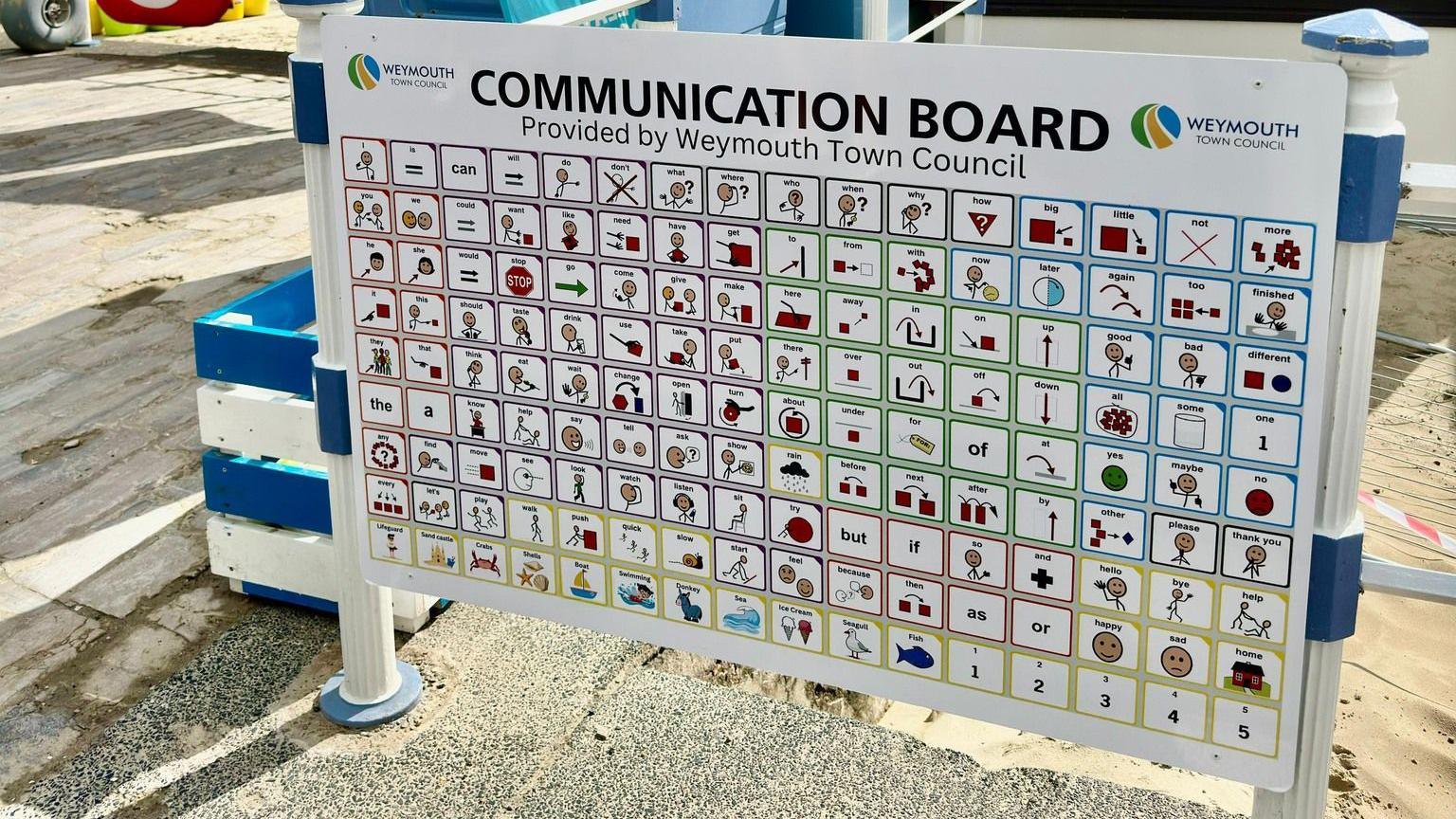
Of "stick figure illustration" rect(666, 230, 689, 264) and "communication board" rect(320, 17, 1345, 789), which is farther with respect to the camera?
"stick figure illustration" rect(666, 230, 689, 264)

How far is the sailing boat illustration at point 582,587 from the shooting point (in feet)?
9.36

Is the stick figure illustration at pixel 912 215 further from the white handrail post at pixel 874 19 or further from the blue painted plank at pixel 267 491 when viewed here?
the white handrail post at pixel 874 19

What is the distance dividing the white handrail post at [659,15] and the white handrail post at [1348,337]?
3.16 meters

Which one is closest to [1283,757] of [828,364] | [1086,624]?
[1086,624]

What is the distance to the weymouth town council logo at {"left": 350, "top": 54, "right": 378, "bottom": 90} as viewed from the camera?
2.74 m

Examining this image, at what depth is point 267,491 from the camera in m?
3.62

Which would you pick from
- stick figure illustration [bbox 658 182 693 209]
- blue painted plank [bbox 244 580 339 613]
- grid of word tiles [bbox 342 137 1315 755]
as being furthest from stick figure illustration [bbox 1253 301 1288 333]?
blue painted plank [bbox 244 580 339 613]

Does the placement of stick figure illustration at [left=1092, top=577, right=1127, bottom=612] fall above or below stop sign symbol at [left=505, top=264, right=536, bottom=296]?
below

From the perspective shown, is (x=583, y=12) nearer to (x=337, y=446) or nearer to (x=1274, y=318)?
(x=337, y=446)

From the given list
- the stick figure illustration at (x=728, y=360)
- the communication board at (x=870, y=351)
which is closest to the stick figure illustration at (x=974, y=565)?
the communication board at (x=870, y=351)

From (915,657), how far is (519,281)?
1005 mm

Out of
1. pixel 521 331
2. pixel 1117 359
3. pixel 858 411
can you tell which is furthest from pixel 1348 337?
pixel 521 331

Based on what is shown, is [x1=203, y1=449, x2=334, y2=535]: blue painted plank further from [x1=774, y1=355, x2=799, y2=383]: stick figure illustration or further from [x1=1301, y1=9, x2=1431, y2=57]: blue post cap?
[x1=1301, y1=9, x2=1431, y2=57]: blue post cap

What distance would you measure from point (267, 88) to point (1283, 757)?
1029cm
